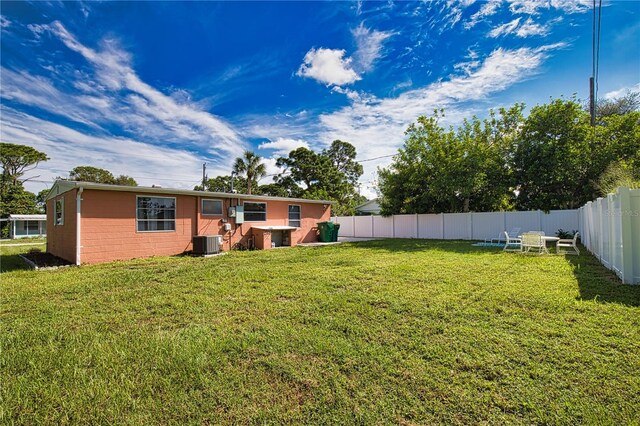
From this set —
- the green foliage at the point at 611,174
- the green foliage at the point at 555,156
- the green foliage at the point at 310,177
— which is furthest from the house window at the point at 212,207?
the green foliage at the point at 310,177

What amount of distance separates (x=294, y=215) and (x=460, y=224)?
9.69 meters

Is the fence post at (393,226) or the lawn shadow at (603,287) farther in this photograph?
the fence post at (393,226)

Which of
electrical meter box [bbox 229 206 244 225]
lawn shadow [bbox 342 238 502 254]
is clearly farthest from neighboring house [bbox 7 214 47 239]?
lawn shadow [bbox 342 238 502 254]

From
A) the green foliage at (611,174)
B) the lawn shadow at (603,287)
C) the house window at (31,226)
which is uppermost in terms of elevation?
the green foliage at (611,174)

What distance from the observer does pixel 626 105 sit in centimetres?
1953

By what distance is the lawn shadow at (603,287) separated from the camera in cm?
433

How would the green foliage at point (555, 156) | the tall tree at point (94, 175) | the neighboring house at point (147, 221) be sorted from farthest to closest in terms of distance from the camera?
the tall tree at point (94, 175) < the green foliage at point (555, 156) < the neighboring house at point (147, 221)

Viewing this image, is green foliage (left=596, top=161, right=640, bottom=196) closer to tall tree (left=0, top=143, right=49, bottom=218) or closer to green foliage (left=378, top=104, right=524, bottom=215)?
green foliage (left=378, top=104, right=524, bottom=215)

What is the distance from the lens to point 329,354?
9.70ft

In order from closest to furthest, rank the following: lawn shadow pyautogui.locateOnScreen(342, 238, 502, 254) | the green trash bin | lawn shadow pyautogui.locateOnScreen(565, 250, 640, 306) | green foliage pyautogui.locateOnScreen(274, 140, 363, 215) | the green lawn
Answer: the green lawn
lawn shadow pyautogui.locateOnScreen(565, 250, 640, 306)
lawn shadow pyautogui.locateOnScreen(342, 238, 502, 254)
the green trash bin
green foliage pyautogui.locateOnScreen(274, 140, 363, 215)

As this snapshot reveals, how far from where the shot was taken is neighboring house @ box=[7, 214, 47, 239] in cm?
2492

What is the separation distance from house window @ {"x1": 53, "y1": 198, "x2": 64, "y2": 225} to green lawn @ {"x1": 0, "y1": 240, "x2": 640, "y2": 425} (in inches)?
286

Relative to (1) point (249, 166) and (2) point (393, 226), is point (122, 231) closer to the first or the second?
(2) point (393, 226)

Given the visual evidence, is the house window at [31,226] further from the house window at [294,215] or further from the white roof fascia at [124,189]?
the house window at [294,215]
